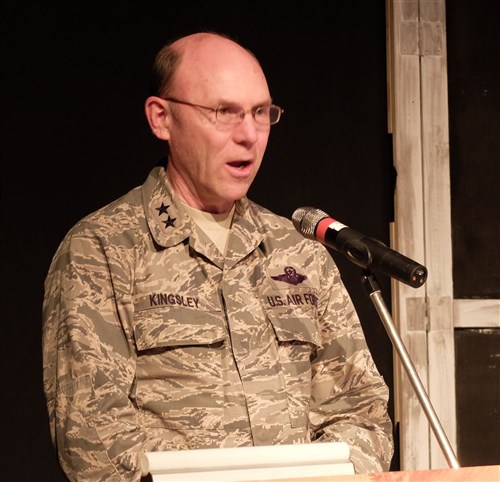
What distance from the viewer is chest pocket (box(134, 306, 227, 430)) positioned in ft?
7.41

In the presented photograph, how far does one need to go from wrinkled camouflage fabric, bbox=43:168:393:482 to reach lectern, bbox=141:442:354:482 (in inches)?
18.9

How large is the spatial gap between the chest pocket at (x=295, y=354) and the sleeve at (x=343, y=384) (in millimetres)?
65

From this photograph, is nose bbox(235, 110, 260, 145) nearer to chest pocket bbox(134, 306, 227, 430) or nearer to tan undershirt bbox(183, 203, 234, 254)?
tan undershirt bbox(183, 203, 234, 254)

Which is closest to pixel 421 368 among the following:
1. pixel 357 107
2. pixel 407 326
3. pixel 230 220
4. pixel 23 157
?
pixel 407 326

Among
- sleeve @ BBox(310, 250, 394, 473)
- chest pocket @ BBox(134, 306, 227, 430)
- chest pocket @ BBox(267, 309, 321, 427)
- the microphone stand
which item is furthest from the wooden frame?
the microphone stand

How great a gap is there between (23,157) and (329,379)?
1259 millimetres

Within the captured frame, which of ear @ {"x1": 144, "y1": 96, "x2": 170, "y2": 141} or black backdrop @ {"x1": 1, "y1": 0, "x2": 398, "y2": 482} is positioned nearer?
ear @ {"x1": 144, "y1": 96, "x2": 170, "y2": 141}

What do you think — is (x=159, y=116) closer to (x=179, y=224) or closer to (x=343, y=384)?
(x=179, y=224)

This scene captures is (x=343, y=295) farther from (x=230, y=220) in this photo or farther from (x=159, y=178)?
(x=159, y=178)

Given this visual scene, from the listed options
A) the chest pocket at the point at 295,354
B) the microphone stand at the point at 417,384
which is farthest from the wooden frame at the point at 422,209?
the microphone stand at the point at 417,384

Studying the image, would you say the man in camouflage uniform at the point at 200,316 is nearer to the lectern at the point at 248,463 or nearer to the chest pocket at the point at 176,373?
the chest pocket at the point at 176,373

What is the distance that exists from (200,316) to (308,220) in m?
0.42

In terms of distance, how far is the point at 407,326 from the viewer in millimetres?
3426

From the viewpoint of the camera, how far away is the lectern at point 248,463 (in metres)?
1.62
